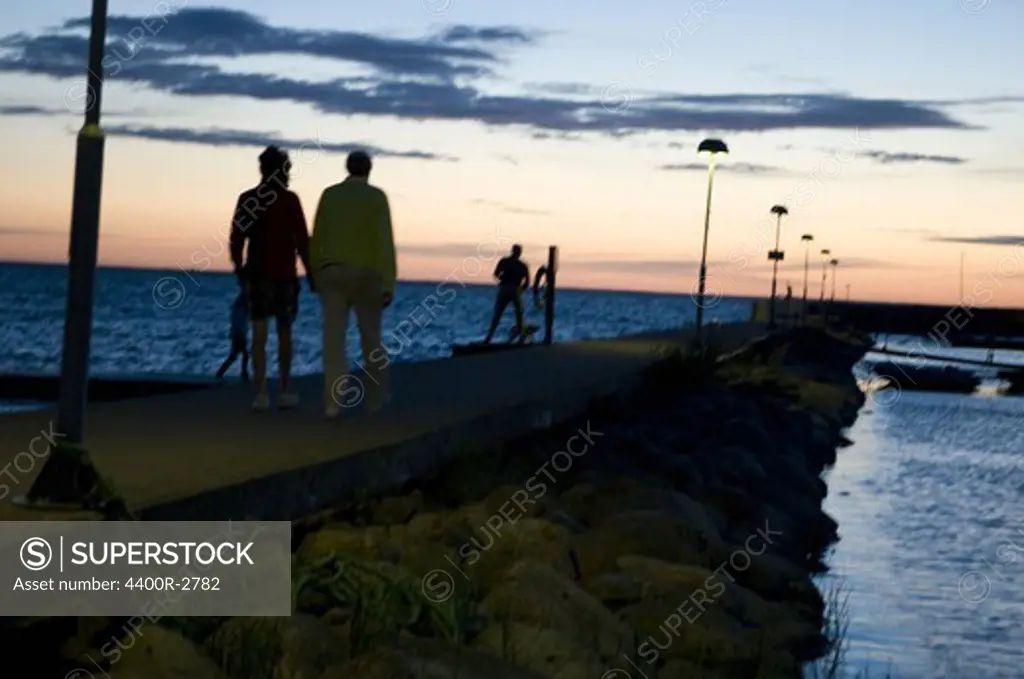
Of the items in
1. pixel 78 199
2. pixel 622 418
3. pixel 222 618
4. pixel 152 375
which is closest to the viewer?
pixel 222 618

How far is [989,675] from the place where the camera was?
10.6 metres

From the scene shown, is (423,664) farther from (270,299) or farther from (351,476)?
(270,299)

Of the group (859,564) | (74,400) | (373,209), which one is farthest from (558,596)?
(859,564)

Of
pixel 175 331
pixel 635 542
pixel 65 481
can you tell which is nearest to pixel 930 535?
pixel 635 542

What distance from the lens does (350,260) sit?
486 inches

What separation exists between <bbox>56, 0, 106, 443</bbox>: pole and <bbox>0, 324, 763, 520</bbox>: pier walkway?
0.52 meters

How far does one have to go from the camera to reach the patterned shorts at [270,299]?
Answer: 12633 millimetres

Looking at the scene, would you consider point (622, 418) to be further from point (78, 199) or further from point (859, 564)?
Answer: point (78, 199)

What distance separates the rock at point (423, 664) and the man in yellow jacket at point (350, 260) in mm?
6058

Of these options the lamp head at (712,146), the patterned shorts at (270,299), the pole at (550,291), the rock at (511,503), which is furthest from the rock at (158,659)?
the lamp head at (712,146)

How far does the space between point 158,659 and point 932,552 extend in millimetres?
10643

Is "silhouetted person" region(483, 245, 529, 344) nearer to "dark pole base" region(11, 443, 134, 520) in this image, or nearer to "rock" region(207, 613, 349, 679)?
"dark pole base" region(11, 443, 134, 520)

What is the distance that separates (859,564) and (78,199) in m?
8.88

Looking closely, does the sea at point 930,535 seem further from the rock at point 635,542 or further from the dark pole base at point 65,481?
the dark pole base at point 65,481
